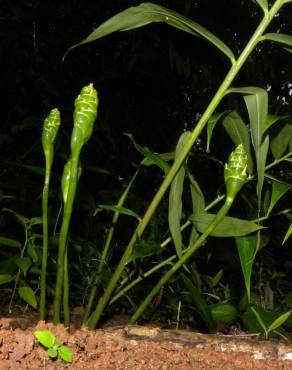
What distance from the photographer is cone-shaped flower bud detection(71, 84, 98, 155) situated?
23.9 inches

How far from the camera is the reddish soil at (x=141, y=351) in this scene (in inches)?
18.7

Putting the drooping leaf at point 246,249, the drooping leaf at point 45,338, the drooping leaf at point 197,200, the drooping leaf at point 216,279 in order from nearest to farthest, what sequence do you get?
1. the drooping leaf at point 45,338
2. the drooping leaf at point 246,249
3. the drooping leaf at point 197,200
4. the drooping leaf at point 216,279

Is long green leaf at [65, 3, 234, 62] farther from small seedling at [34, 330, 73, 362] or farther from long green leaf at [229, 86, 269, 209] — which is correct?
small seedling at [34, 330, 73, 362]

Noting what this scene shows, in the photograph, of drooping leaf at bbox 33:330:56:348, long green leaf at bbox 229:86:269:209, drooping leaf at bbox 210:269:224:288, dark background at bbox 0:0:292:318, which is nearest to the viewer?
drooping leaf at bbox 33:330:56:348

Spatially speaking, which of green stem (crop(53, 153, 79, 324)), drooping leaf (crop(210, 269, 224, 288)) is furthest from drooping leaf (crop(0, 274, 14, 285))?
drooping leaf (crop(210, 269, 224, 288))

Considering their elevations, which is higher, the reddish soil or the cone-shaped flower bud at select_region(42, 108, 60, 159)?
the cone-shaped flower bud at select_region(42, 108, 60, 159)

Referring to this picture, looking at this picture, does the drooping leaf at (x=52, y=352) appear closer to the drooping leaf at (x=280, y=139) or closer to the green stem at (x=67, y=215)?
the green stem at (x=67, y=215)

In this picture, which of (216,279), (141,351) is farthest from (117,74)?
(141,351)

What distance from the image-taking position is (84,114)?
2.00 feet

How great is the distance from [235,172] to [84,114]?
0.18 m

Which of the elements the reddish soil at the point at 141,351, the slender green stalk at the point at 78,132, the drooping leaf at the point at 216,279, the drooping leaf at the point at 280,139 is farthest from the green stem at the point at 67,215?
the drooping leaf at the point at 216,279

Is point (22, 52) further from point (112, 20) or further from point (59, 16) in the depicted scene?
point (112, 20)

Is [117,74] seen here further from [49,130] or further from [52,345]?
[52,345]

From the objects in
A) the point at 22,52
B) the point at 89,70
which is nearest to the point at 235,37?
the point at 89,70
